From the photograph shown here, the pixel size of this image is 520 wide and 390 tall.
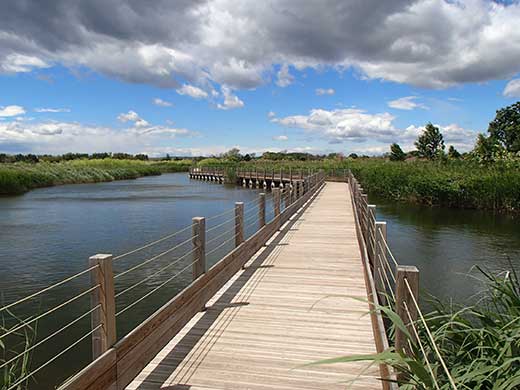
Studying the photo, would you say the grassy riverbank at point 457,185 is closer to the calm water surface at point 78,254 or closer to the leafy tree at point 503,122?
the calm water surface at point 78,254

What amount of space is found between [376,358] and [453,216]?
18.3m

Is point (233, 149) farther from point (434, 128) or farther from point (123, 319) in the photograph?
point (123, 319)

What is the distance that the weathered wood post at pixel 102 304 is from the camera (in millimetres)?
3008

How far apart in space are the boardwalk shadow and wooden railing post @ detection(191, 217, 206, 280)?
47 cm

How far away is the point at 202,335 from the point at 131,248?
8.42 metres

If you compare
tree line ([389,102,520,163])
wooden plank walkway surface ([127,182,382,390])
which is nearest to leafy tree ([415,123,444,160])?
tree line ([389,102,520,163])

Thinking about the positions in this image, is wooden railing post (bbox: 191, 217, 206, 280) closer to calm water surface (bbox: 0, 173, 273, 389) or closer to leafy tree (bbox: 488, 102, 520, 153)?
calm water surface (bbox: 0, 173, 273, 389)

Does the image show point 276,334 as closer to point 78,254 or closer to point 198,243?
point 198,243

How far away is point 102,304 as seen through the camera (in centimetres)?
308

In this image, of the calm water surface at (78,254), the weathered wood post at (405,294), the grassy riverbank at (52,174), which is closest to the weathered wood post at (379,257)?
the weathered wood post at (405,294)

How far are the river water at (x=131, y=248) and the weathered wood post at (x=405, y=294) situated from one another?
227 centimetres

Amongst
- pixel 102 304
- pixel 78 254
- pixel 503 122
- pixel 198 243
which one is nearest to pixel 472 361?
pixel 102 304

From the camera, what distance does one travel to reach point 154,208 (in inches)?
845

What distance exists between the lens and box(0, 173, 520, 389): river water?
23.4 feet
